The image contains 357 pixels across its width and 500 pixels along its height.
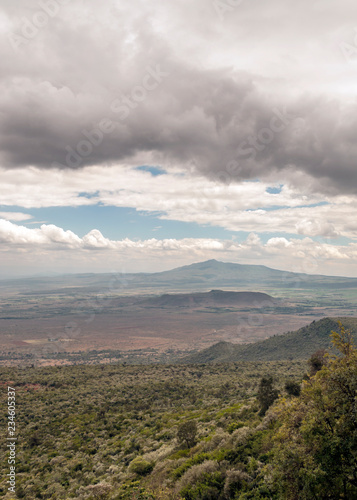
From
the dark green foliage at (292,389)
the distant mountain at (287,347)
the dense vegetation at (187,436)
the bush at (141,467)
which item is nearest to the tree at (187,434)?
the dense vegetation at (187,436)

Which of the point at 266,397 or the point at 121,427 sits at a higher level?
the point at 266,397

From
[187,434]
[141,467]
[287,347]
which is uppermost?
[187,434]

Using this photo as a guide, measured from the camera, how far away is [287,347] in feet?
415

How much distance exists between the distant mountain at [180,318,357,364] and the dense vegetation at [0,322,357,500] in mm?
64510

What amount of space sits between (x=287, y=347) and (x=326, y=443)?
125533 millimetres

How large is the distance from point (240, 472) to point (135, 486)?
9.04 metres

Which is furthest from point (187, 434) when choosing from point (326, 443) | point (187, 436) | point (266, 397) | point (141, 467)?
point (326, 443)

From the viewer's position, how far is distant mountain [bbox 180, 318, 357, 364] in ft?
384

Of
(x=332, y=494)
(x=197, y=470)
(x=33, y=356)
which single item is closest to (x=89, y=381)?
(x=197, y=470)

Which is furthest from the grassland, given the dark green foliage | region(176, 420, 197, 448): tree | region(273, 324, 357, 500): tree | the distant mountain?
the distant mountain

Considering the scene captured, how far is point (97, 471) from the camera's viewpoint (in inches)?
1099

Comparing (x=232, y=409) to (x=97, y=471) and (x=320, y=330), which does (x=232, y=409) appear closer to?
(x=97, y=471)

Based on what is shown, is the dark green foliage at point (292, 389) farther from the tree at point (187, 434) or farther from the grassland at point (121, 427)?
the tree at point (187, 434)

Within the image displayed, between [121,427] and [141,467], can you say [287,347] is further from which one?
[141,467]
